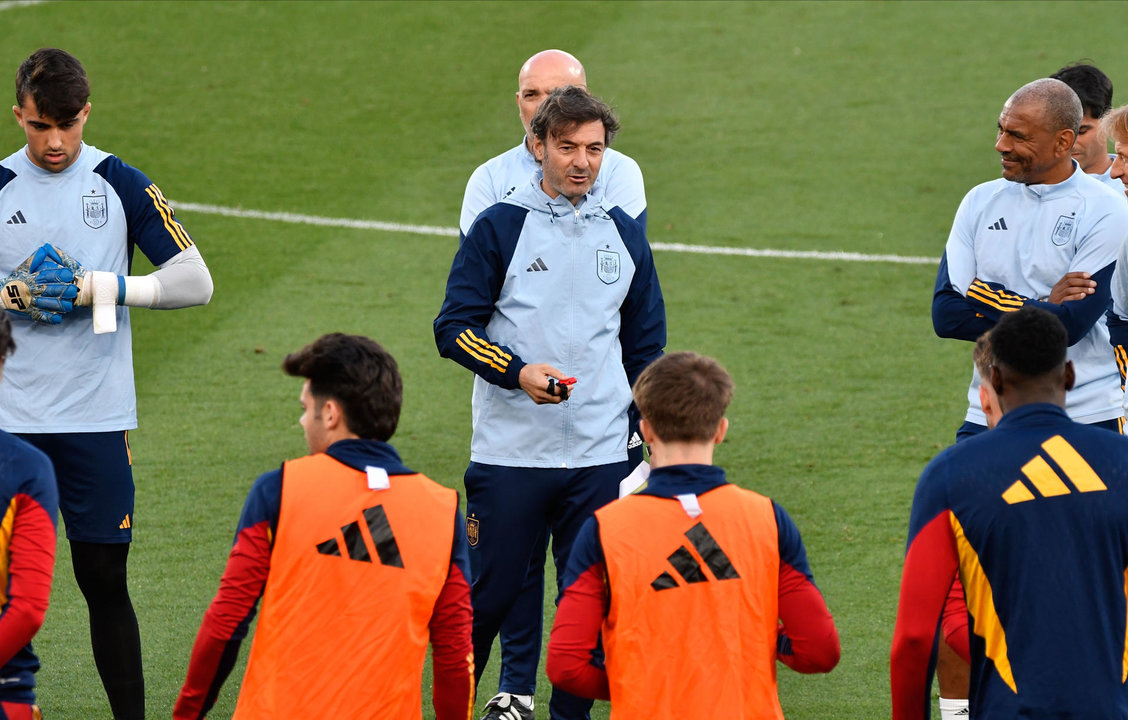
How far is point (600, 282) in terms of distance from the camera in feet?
14.3

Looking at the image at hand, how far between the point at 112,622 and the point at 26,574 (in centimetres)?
150

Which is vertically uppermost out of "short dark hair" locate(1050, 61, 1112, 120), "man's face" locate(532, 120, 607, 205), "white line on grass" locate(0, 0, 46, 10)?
"white line on grass" locate(0, 0, 46, 10)

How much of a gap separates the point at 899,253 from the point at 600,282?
22.1 ft

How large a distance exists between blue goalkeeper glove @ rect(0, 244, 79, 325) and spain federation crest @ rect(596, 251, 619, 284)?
5.10 feet

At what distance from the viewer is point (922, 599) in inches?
120

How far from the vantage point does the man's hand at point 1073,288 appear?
4.32 meters

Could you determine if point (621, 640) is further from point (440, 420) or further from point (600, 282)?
point (440, 420)

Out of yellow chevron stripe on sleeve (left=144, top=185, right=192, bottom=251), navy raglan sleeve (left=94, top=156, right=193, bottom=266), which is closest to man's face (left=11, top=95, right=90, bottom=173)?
navy raglan sleeve (left=94, top=156, right=193, bottom=266)

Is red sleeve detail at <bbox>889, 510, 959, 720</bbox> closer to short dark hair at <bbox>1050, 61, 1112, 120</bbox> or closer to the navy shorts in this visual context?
the navy shorts

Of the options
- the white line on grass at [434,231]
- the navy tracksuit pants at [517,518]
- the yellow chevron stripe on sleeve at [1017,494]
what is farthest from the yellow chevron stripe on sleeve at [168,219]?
the white line on grass at [434,231]

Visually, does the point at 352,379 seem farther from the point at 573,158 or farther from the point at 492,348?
the point at 573,158

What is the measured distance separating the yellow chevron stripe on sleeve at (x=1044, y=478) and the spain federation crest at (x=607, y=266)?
1656mm

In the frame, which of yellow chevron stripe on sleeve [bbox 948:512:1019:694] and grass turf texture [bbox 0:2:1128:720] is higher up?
grass turf texture [bbox 0:2:1128:720]

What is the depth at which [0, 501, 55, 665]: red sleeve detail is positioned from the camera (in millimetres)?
3014
